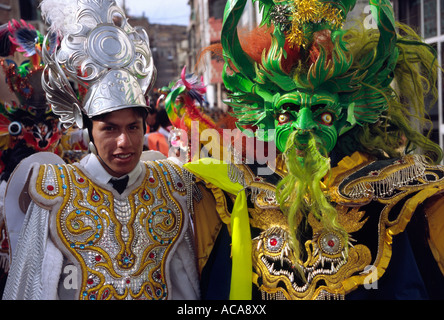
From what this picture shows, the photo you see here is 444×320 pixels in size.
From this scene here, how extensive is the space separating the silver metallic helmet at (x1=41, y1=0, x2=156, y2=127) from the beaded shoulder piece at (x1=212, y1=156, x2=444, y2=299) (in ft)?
2.51

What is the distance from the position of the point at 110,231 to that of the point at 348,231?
113cm

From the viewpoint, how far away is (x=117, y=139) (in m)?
2.46

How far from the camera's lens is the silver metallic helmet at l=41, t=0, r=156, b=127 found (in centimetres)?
248

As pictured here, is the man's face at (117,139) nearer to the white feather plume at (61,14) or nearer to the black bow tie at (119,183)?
the black bow tie at (119,183)

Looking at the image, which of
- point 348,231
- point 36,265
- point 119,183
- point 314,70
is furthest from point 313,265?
point 36,265

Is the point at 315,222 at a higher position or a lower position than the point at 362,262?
higher

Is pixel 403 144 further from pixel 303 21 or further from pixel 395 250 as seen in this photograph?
pixel 303 21

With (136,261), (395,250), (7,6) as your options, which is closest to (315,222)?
(395,250)

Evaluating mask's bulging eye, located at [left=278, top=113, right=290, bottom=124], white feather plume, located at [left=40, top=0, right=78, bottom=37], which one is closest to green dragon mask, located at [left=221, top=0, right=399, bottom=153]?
mask's bulging eye, located at [left=278, top=113, right=290, bottom=124]

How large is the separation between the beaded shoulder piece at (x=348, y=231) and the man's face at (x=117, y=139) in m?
0.60
